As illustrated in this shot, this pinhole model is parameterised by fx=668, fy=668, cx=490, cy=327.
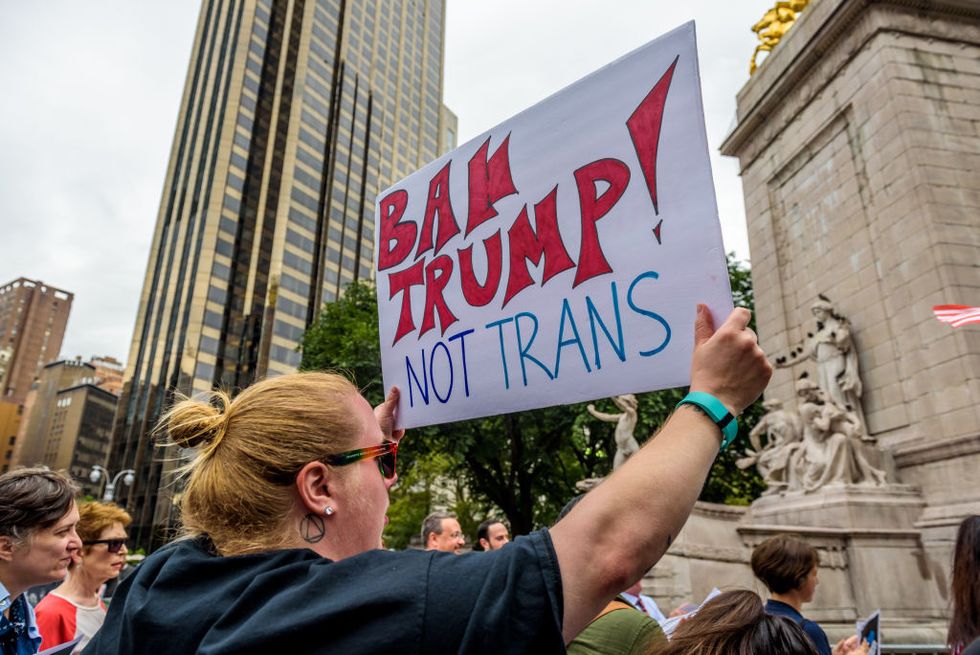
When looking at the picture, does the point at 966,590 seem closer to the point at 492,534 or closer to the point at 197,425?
the point at 197,425

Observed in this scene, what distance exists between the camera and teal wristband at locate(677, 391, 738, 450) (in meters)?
1.33

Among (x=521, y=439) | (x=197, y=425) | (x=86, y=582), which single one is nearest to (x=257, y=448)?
(x=197, y=425)

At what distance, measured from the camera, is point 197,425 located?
1641 mm

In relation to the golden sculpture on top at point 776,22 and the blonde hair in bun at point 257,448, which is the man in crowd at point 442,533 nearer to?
the blonde hair in bun at point 257,448

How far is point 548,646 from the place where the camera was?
1.09 metres

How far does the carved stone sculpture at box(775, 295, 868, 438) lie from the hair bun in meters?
11.0

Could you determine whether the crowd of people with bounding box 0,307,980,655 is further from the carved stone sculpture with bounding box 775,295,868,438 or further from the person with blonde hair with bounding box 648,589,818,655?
the carved stone sculpture with bounding box 775,295,868,438

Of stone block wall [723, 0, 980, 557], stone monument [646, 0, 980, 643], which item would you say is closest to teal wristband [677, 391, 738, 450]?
stone monument [646, 0, 980, 643]

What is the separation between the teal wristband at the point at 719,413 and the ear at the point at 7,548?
10.2 feet

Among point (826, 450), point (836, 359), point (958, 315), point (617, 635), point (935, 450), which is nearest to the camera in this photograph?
point (617, 635)

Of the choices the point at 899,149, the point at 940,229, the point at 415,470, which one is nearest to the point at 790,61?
the point at 899,149

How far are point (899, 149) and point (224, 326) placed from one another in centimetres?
5563

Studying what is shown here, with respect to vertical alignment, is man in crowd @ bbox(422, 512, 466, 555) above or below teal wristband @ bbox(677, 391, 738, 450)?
below

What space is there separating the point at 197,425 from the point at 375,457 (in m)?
0.45
